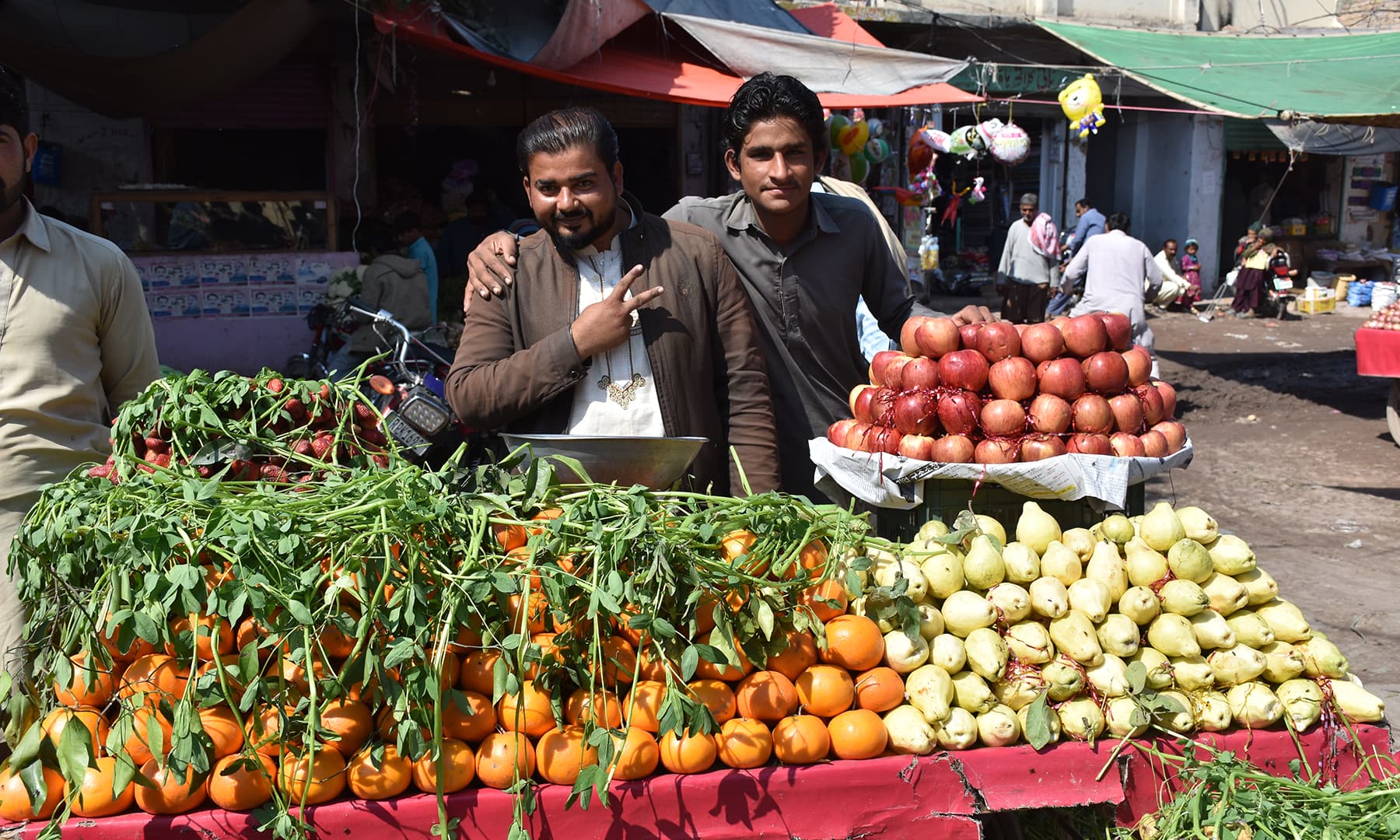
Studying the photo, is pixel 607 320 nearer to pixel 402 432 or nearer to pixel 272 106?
pixel 402 432

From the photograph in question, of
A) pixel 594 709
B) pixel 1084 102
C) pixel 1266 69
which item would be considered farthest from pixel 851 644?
pixel 1266 69

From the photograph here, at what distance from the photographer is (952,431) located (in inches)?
104

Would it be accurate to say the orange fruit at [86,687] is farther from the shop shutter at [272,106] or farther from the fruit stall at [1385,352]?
the fruit stall at [1385,352]

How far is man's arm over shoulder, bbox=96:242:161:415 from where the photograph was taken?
2465 millimetres

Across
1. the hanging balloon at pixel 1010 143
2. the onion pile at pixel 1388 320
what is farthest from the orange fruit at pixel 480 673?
the hanging balloon at pixel 1010 143

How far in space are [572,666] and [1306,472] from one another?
735cm

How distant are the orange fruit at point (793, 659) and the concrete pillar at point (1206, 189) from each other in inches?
658

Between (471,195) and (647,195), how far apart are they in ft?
5.90

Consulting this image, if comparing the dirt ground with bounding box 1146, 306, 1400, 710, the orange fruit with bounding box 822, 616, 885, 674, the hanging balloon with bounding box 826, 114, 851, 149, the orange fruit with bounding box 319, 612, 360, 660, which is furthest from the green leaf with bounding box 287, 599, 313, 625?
the hanging balloon with bounding box 826, 114, 851, 149

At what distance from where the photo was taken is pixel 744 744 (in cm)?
186

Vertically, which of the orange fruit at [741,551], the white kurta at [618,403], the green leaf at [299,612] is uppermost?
the white kurta at [618,403]

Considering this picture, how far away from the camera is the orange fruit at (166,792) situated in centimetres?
177

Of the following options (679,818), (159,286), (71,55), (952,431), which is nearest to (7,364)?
(679,818)

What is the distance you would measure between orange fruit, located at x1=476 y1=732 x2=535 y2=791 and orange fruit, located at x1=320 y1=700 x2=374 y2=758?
20 cm
